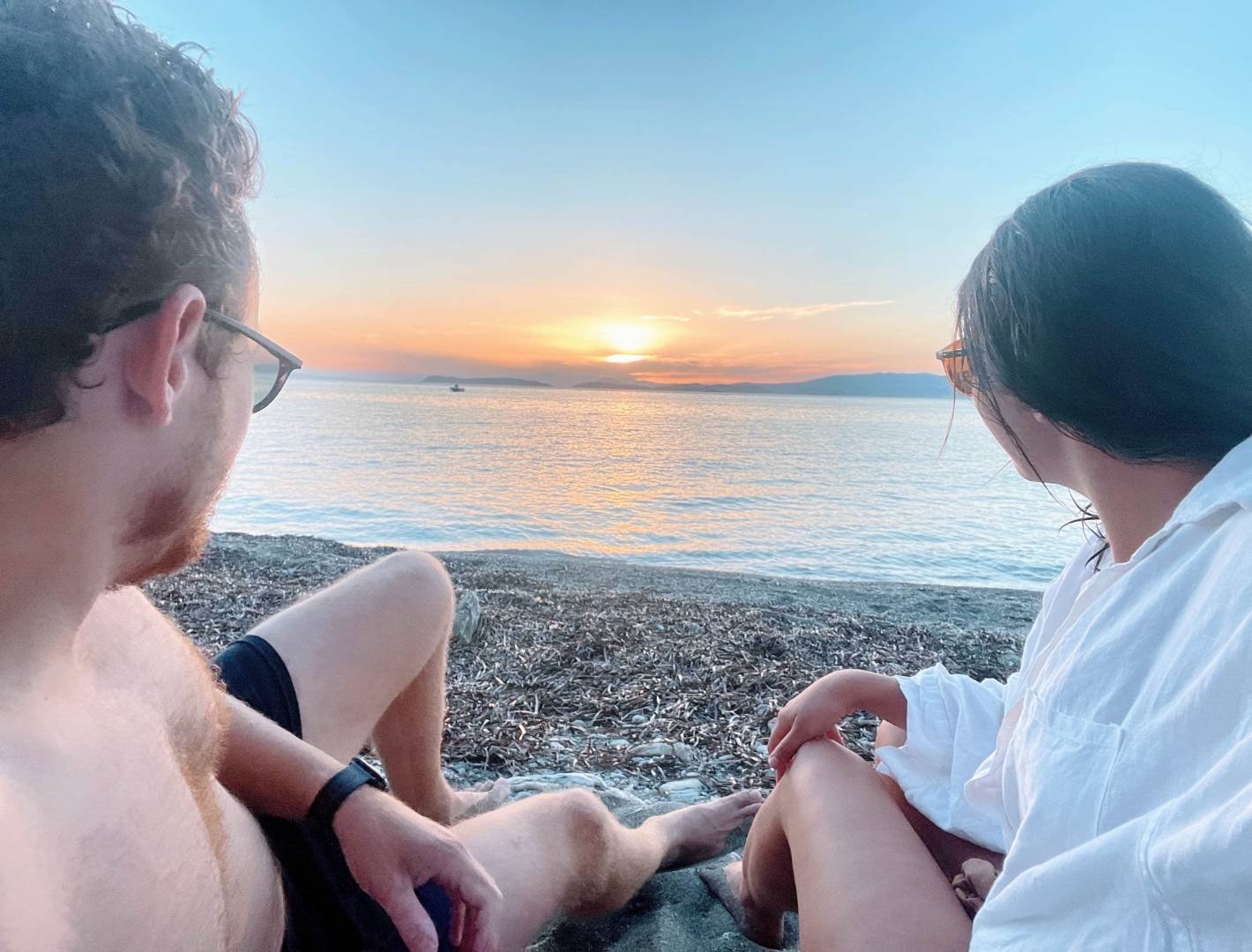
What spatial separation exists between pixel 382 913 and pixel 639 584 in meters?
7.52

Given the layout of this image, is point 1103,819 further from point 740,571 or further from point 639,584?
point 740,571

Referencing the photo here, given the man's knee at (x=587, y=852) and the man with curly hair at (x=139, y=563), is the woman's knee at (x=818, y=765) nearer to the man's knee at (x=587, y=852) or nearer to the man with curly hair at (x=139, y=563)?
the man's knee at (x=587, y=852)

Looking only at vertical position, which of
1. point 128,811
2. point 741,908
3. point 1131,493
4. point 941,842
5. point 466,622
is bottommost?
point 466,622

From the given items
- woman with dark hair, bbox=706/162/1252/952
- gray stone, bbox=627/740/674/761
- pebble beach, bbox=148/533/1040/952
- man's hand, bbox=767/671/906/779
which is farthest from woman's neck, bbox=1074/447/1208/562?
gray stone, bbox=627/740/674/761

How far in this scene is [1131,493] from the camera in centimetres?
136

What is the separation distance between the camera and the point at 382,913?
153 cm

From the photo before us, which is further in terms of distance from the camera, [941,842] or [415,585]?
[415,585]

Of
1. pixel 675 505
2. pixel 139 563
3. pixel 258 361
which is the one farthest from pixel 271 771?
pixel 675 505

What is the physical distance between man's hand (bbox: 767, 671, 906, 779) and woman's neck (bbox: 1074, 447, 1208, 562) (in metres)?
0.83

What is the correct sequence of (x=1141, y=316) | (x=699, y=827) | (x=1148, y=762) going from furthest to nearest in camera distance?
(x=699, y=827) < (x=1141, y=316) < (x=1148, y=762)

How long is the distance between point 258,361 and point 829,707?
1.62 meters

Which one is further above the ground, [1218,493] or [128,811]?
[1218,493]

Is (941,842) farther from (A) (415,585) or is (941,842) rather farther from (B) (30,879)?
(B) (30,879)

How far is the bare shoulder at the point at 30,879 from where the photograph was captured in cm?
81
